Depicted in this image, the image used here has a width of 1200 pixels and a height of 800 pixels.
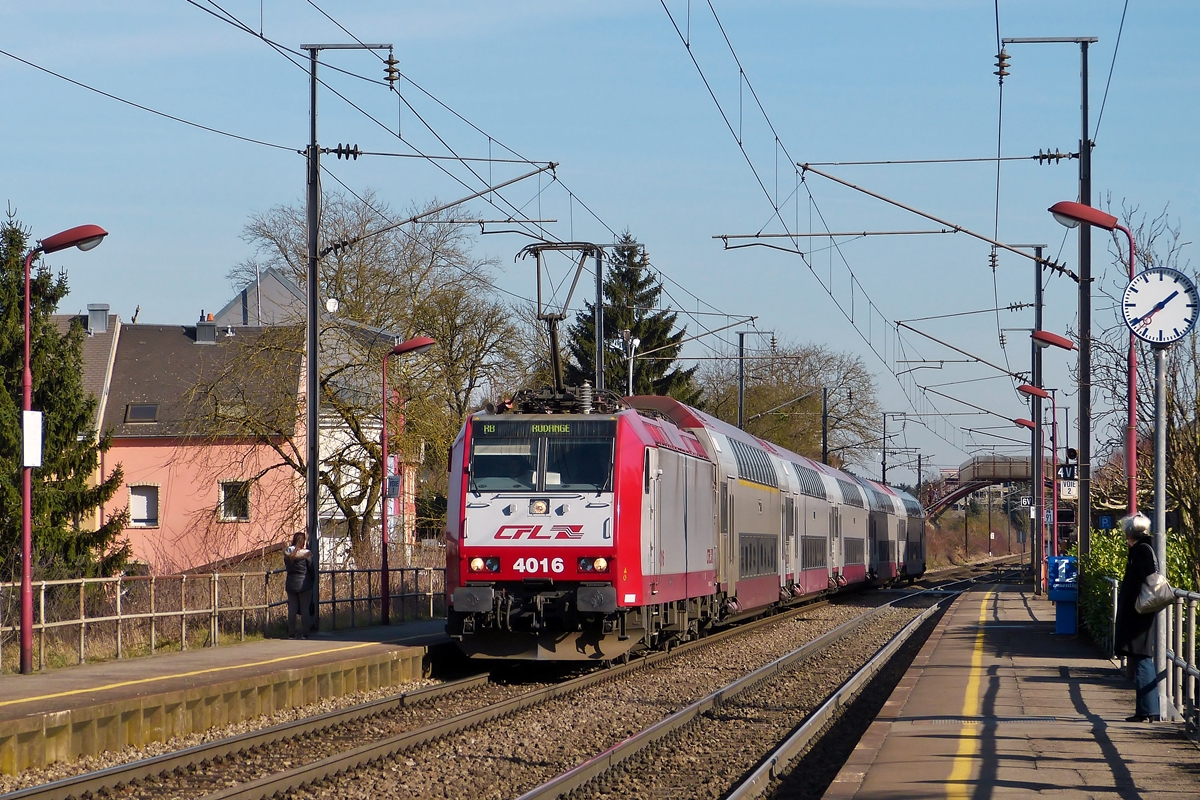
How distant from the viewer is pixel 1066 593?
21.9 meters

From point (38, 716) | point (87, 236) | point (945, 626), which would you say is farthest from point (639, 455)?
point (945, 626)

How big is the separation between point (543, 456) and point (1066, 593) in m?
9.68

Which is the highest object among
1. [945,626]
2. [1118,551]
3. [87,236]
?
[87,236]

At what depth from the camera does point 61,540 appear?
28.6m

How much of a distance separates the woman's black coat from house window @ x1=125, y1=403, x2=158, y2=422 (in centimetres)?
4187

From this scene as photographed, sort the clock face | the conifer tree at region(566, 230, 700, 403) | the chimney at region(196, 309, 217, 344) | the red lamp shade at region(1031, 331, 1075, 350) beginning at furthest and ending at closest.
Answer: the conifer tree at region(566, 230, 700, 403) → the chimney at region(196, 309, 217, 344) → the red lamp shade at region(1031, 331, 1075, 350) → the clock face

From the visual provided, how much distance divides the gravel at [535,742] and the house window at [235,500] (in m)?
19.8

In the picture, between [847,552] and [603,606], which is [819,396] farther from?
[603,606]

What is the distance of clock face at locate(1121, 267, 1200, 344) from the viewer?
11.8 m

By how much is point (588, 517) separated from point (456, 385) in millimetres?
33994

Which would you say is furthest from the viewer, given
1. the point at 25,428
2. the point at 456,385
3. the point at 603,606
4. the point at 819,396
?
the point at 819,396

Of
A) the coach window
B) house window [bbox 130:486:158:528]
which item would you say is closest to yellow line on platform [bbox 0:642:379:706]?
the coach window

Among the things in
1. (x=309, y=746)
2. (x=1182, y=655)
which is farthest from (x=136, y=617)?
(x=1182, y=655)

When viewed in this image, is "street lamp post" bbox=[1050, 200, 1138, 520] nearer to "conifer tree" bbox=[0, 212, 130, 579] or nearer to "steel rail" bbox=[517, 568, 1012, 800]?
"steel rail" bbox=[517, 568, 1012, 800]
